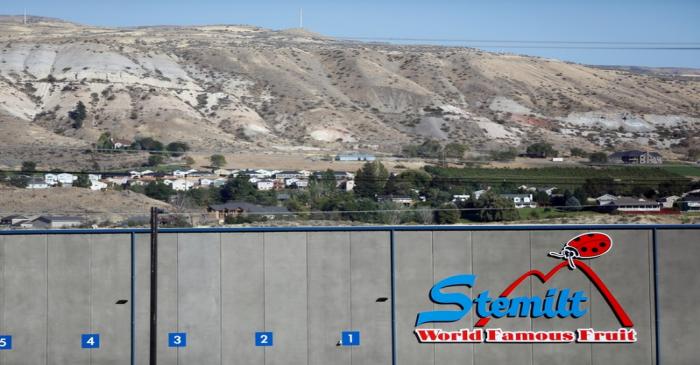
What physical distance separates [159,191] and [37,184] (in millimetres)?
8475

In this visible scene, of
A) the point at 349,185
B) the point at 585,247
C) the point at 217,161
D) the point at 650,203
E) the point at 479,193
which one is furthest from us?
the point at 217,161

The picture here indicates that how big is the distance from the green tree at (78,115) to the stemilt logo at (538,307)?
269 feet

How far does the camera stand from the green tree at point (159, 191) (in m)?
63.2

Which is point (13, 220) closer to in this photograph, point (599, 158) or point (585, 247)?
point (585, 247)

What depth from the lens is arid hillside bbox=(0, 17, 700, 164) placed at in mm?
102625

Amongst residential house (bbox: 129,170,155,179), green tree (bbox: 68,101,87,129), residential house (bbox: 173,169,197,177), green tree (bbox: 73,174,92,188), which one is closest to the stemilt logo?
green tree (bbox: 73,174,92,188)

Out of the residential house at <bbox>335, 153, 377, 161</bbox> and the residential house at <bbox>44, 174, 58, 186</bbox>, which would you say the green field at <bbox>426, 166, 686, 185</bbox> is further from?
the residential house at <bbox>44, 174, 58, 186</bbox>

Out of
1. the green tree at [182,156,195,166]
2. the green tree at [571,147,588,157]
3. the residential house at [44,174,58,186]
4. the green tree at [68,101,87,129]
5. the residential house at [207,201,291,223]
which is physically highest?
the green tree at [68,101,87,129]

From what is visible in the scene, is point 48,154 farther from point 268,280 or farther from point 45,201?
point 268,280

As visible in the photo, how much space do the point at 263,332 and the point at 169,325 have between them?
2.36 m

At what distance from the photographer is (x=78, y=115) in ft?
334

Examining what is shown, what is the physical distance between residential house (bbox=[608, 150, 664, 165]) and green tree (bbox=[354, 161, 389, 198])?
24.4m

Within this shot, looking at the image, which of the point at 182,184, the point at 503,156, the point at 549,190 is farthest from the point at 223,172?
the point at 549,190

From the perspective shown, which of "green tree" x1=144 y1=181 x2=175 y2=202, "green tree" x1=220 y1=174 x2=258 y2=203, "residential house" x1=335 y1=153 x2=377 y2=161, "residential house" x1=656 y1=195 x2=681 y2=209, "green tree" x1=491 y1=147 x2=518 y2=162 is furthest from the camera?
"residential house" x1=335 y1=153 x2=377 y2=161
